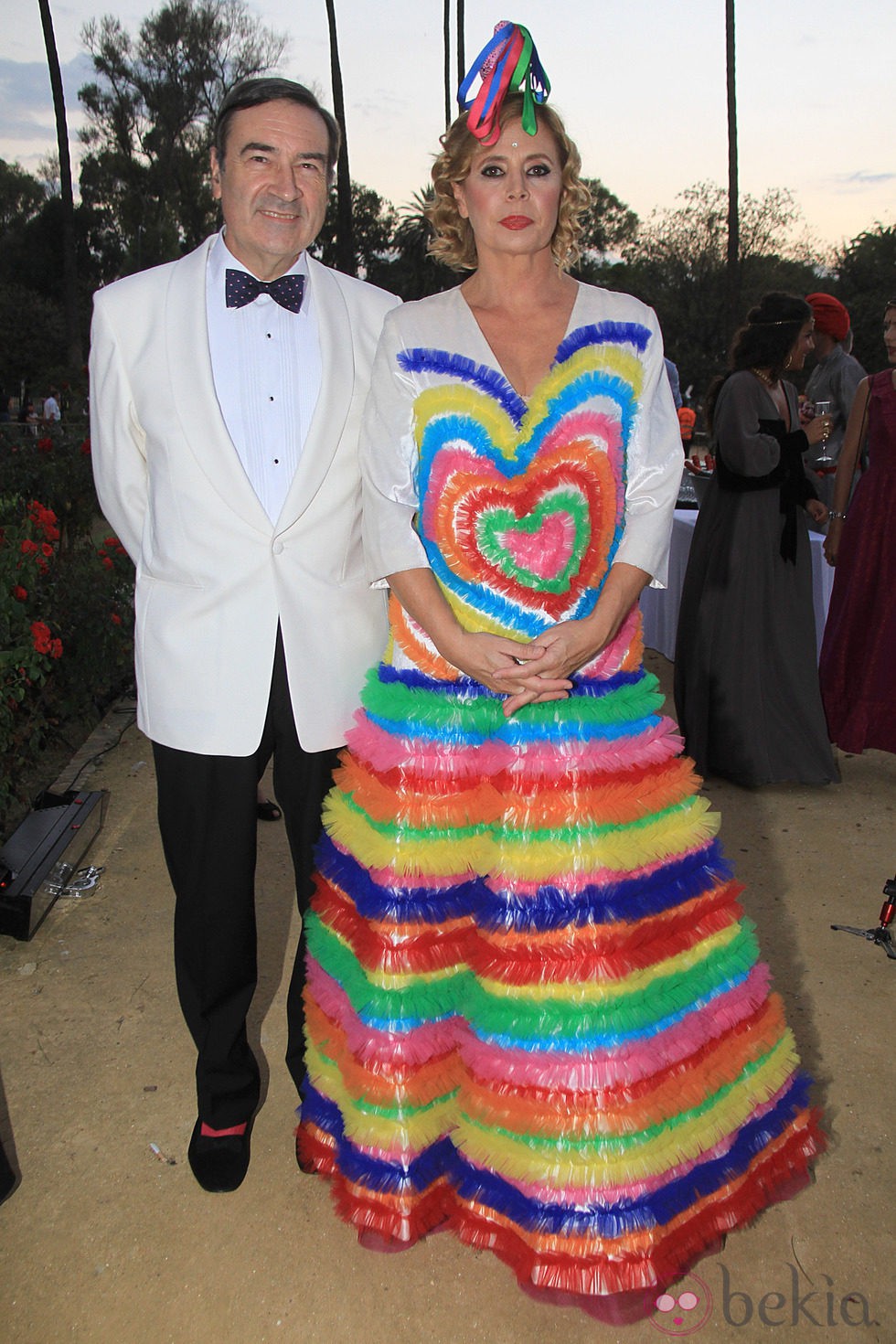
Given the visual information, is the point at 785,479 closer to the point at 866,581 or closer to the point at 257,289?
the point at 866,581

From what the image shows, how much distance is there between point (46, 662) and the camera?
4.19 m

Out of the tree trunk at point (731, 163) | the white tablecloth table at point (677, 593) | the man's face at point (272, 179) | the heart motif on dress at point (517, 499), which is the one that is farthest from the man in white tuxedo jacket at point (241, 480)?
the tree trunk at point (731, 163)

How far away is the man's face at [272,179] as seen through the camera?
2.09 m

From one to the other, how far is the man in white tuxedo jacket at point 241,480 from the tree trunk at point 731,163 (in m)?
20.1

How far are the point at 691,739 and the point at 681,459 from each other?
9.61 ft

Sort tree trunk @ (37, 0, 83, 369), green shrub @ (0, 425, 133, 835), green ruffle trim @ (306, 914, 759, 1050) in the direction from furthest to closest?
tree trunk @ (37, 0, 83, 369)
green shrub @ (0, 425, 133, 835)
green ruffle trim @ (306, 914, 759, 1050)

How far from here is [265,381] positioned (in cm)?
217

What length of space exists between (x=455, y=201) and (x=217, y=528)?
0.84m

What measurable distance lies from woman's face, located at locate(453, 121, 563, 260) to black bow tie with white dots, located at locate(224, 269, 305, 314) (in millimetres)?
417

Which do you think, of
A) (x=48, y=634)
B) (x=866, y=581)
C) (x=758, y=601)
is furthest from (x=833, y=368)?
(x=48, y=634)

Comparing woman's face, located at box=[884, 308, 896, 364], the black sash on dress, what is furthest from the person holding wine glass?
the black sash on dress

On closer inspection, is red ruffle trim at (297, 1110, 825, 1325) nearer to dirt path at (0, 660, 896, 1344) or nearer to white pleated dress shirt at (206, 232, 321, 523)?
dirt path at (0, 660, 896, 1344)

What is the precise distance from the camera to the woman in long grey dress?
4500 mm

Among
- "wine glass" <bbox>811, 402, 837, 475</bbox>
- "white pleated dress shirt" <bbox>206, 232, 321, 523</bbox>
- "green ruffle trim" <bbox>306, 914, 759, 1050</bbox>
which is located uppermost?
"white pleated dress shirt" <bbox>206, 232, 321, 523</bbox>
